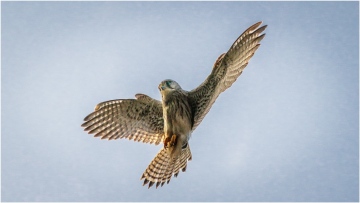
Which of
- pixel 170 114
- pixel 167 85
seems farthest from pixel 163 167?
pixel 167 85

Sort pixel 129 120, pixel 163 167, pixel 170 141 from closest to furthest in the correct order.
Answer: pixel 170 141
pixel 163 167
pixel 129 120

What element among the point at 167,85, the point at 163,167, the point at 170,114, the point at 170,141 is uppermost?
the point at 167,85

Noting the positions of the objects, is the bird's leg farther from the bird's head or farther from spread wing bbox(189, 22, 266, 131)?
the bird's head

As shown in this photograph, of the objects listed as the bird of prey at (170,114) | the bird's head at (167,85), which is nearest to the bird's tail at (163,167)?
the bird of prey at (170,114)

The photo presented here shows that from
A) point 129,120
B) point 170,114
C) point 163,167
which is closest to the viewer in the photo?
point 170,114

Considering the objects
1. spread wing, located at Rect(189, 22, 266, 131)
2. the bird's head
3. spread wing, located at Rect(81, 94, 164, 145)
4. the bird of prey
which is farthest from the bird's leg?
the bird's head

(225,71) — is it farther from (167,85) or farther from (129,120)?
(129,120)
